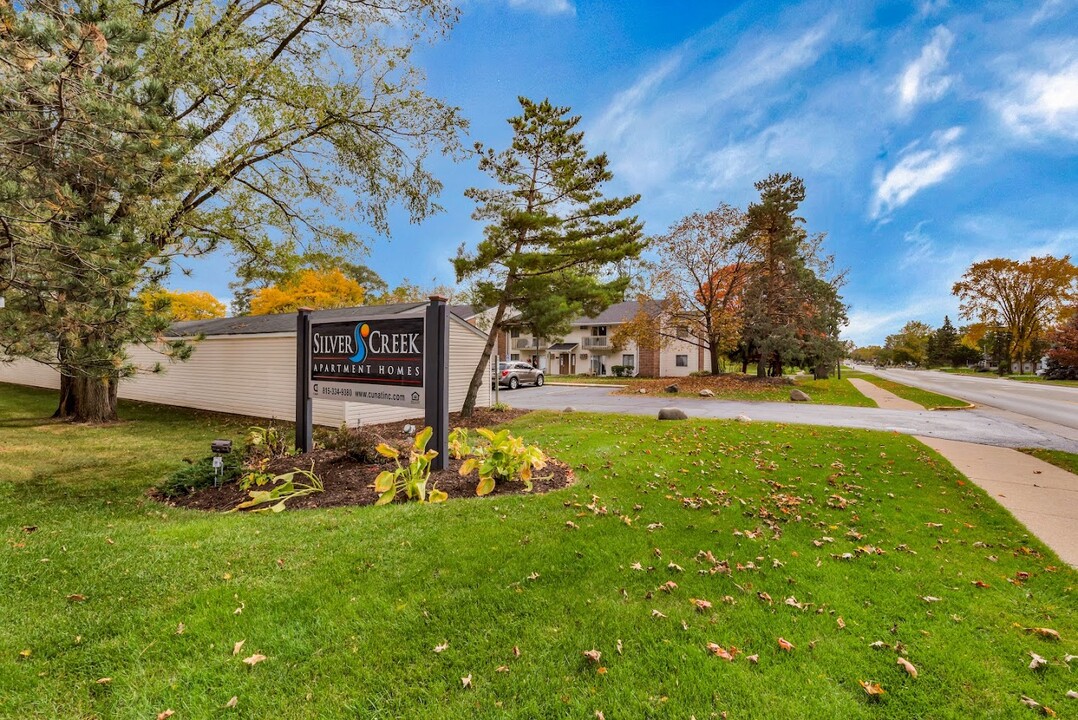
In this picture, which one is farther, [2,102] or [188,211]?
[188,211]

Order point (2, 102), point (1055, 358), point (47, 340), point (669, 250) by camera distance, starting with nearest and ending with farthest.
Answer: point (2, 102)
point (47, 340)
point (669, 250)
point (1055, 358)

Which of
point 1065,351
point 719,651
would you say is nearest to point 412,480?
point 719,651

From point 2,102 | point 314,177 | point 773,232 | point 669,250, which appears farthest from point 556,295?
point 773,232

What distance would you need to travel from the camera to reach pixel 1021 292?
36.1 metres

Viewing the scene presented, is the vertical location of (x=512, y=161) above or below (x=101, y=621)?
above

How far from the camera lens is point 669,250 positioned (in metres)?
22.1

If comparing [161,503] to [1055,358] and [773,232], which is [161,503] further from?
[1055,358]

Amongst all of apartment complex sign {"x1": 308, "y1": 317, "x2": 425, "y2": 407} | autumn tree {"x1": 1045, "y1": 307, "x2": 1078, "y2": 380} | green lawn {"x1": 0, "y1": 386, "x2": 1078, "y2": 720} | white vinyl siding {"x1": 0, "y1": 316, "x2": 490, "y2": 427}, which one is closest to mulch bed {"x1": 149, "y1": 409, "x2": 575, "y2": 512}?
green lawn {"x1": 0, "y1": 386, "x2": 1078, "y2": 720}

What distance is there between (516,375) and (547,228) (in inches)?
507

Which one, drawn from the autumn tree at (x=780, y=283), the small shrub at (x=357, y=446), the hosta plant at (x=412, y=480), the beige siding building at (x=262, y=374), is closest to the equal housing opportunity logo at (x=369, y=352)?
the small shrub at (x=357, y=446)

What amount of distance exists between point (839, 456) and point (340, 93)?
1241 centimetres

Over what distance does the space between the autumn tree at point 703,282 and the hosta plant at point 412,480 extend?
18.7 meters

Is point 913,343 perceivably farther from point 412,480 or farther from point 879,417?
point 412,480

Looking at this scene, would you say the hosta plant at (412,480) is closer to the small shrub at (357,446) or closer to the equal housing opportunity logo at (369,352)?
the small shrub at (357,446)
